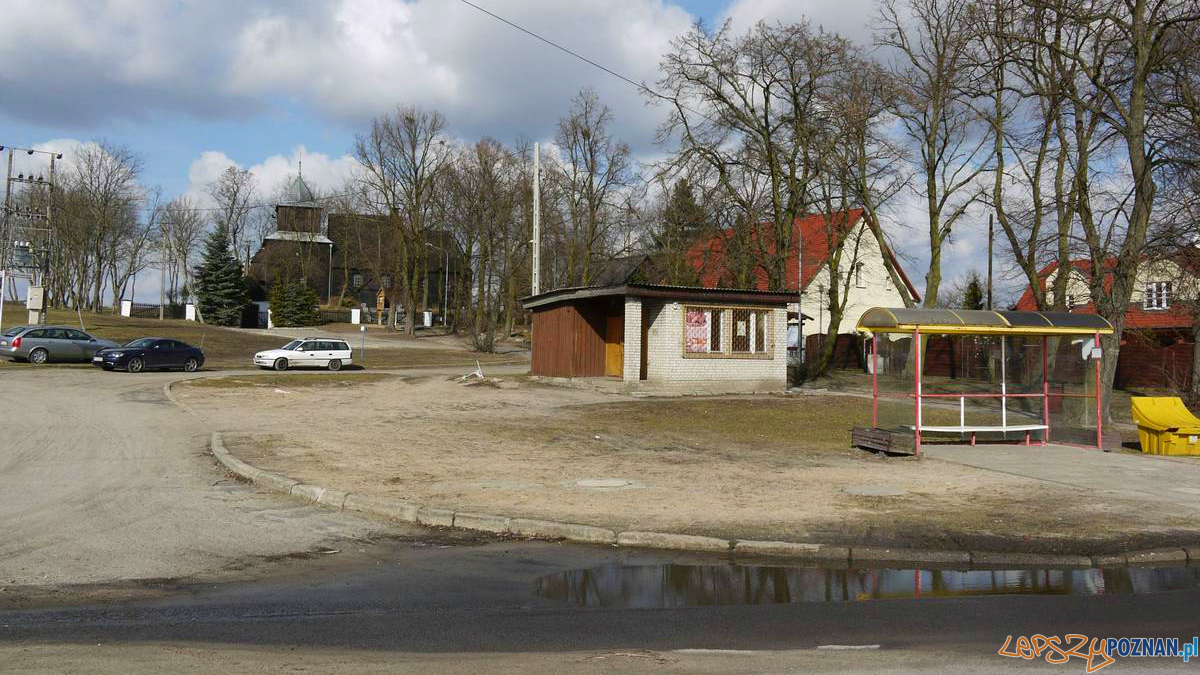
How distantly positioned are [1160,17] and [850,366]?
32571mm

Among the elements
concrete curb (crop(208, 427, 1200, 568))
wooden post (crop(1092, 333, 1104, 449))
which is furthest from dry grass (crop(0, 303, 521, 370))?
concrete curb (crop(208, 427, 1200, 568))

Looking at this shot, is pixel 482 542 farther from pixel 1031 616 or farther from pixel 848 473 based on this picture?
pixel 848 473

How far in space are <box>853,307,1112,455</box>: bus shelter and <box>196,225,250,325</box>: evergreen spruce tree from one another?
6505 cm

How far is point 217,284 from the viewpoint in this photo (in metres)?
73.2

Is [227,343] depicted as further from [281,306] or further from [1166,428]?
[1166,428]

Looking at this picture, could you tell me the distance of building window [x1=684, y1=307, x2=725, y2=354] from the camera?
28.9 m

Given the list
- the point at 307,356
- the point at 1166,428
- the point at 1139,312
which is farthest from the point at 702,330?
the point at 1139,312

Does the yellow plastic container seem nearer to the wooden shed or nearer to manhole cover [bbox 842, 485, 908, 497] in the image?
manhole cover [bbox 842, 485, 908, 497]

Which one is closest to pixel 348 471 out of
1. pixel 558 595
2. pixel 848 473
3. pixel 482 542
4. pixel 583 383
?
pixel 482 542

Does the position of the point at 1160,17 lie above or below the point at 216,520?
above

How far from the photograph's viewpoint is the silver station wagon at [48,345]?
3538cm

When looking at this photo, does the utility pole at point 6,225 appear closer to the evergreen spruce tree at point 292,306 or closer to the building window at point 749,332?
the evergreen spruce tree at point 292,306

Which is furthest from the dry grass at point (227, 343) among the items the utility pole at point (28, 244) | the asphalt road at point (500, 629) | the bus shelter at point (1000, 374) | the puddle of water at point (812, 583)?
the puddle of water at point (812, 583)

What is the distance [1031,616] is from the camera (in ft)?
21.7
